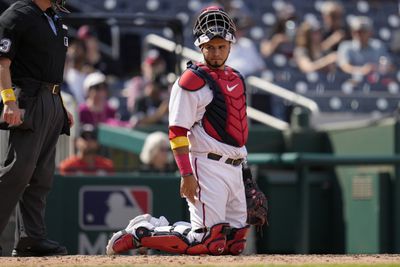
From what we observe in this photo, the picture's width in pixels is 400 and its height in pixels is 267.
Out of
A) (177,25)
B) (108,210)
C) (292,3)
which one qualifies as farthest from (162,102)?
(292,3)

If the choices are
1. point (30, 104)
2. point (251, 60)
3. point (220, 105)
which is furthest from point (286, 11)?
point (30, 104)

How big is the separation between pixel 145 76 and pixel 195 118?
22.0 ft

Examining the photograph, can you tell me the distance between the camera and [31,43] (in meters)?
6.72

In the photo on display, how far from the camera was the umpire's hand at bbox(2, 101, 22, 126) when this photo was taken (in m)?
6.47

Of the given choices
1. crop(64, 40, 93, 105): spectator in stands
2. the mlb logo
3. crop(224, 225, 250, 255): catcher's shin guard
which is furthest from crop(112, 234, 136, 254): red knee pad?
crop(64, 40, 93, 105): spectator in stands

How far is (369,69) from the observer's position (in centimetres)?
1552

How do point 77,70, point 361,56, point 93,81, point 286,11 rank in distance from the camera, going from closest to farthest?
point 93,81
point 77,70
point 361,56
point 286,11

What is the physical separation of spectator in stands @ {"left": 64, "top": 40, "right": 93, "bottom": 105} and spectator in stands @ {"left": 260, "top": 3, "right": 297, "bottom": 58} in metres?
3.38

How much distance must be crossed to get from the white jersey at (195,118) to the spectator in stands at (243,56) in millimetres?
7170

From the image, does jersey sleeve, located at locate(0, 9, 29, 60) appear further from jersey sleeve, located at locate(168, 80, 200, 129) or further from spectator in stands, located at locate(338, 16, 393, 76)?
spectator in stands, located at locate(338, 16, 393, 76)

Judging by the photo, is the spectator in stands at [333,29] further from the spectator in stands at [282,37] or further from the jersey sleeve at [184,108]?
the jersey sleeve at [184,108]

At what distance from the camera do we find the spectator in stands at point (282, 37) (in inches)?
617

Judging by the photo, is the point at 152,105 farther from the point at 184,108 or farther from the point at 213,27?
the point at 184,108

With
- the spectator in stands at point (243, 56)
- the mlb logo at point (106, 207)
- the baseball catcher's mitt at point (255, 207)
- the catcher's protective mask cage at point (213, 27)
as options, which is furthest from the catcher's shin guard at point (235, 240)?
the spectator in stands at point (243, 56)
